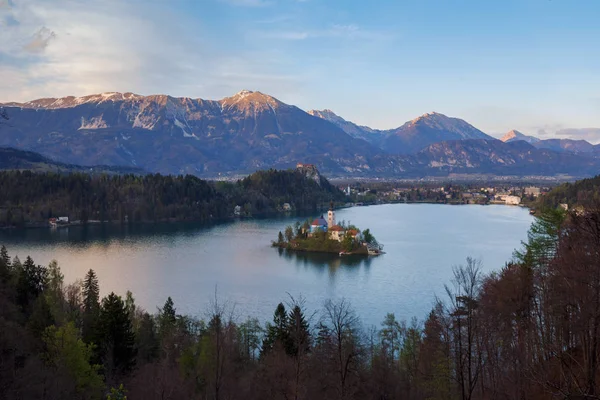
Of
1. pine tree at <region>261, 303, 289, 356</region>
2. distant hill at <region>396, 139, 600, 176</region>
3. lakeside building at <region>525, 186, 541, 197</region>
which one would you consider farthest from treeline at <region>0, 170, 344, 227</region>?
distant hill at <region>396, 139, 600, 176</region>

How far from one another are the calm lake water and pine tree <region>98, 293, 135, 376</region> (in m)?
A: 5.88

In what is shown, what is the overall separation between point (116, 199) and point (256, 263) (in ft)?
81.0

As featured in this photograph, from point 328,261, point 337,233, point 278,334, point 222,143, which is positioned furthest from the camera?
point 222,143

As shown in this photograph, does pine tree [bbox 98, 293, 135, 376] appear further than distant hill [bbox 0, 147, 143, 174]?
No

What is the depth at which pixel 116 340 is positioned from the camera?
29.5 ft

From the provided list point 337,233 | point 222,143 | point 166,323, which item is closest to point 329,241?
point 337,233

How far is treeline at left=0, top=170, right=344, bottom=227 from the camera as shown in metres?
41.0

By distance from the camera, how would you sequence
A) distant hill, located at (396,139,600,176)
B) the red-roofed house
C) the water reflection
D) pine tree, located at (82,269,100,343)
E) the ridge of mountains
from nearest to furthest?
1. pine tree, located at (82,269,100,343)
2. the water reflection
3. the red-roofed house
4. the ridge of mountains
5. distant hill, located at (396,139,600,176)

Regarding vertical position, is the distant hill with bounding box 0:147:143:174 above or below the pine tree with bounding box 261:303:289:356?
above

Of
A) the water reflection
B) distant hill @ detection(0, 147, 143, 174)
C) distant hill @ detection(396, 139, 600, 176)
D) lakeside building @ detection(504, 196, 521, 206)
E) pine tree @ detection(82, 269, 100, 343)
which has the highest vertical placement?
distant hill @ detection(396, 139, 600, 176)

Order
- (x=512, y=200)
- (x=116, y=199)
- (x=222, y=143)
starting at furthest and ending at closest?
(x=222, y=143), (x=512, y=200), (x=116, y=199)

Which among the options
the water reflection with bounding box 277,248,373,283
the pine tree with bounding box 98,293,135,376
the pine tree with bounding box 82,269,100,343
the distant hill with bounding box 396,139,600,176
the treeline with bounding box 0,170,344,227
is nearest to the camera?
the pine tree with bounding box 98,293,135,376

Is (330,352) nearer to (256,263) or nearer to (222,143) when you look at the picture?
(256,263)

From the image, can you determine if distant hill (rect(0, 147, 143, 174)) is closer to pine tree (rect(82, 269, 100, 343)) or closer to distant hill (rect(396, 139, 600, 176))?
pine tree (rect(82, 269, 100, 343))
